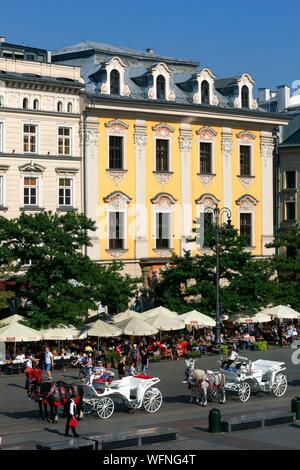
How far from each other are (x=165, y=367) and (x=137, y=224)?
16.8 m

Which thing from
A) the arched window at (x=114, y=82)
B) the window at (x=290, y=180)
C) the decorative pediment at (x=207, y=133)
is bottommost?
the window at (x=290, y=180)

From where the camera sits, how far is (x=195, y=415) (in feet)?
111

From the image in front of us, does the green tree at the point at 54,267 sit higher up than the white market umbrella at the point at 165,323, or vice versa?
the green tree at the point at 54,267

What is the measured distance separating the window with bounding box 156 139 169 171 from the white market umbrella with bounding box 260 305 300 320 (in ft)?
40.8

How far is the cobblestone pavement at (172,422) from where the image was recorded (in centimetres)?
2862

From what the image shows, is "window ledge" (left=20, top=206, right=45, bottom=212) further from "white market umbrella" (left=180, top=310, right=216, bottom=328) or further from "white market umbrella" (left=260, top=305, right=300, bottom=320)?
"white market umbrella" (left=260, top=305, right=300, bottom=320)

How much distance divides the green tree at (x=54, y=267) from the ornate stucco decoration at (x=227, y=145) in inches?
735

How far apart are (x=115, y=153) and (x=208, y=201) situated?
738 centimetres

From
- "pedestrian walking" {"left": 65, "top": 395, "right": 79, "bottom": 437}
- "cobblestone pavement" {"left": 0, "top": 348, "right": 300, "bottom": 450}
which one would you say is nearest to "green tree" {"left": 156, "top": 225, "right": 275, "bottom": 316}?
"cobblestone pavement" {"left": 0, "top": 348, "right": 300, "bottom": 450}

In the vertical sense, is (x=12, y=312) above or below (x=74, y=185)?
below

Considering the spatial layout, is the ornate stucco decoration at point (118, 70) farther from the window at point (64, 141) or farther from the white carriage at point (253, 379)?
the white carriage at point (253, 379)

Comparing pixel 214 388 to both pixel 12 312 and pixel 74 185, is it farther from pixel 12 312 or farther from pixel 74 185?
pixel 74 185

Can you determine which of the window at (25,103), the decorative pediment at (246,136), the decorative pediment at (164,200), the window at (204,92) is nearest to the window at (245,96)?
the decorative pediment at (246,136)

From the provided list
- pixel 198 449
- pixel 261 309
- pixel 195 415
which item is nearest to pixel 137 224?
pixel 261 309
